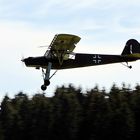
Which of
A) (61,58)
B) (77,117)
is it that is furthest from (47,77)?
(77,117)

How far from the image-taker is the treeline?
62875 mm

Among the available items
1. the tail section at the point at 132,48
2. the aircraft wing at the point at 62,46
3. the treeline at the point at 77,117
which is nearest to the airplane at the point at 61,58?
the aircraft wing at the point at 62,46

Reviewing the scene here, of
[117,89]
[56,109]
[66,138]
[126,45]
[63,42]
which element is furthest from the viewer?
[117,89]

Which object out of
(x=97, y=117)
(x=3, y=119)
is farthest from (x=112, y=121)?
(x=3, y=119)

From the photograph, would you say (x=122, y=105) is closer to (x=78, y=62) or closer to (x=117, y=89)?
(x=117, y=89)

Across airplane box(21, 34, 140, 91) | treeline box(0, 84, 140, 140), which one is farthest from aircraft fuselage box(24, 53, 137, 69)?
treeline box(0, 84, 140, 140)

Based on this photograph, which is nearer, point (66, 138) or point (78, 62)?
point (78, 62)

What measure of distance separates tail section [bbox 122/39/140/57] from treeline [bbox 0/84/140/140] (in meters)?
22.1

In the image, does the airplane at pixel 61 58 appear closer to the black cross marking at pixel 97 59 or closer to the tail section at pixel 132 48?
the black cross marking at pixel 97 59

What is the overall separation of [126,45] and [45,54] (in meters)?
6.42

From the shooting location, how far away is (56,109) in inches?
2665

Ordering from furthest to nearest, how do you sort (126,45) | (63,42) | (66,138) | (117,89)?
(117,89), (66,138), (126,45), (63,42)

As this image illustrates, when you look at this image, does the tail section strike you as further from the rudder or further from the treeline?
the treeline

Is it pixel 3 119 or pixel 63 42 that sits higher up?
pixel 63 42
